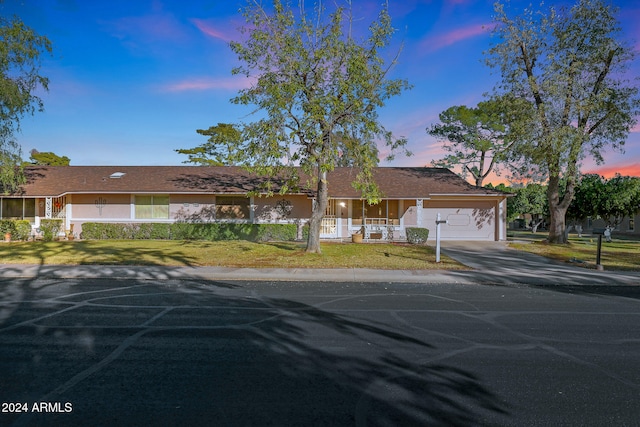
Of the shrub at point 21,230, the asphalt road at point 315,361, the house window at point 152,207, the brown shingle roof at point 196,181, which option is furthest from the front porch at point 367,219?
the shrub at point 21,230

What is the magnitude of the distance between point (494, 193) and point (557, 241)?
4421 millimetres

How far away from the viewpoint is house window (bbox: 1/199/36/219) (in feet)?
80.2

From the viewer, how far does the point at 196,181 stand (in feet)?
84.9

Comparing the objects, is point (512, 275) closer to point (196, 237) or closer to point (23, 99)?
point (196, 237)

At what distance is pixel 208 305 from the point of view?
26.2ft

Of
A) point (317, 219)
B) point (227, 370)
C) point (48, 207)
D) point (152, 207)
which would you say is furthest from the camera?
point (152, 207)

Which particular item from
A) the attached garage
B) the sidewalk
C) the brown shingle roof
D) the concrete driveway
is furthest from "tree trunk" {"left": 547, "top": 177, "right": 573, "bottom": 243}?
the sidewalk

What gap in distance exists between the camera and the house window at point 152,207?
2434 centimetres

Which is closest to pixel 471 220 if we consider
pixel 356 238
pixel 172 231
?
pixel 356 238

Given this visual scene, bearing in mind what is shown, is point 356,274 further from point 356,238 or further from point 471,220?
point 471,220

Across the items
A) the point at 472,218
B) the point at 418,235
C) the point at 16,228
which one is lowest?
the point at 418,235

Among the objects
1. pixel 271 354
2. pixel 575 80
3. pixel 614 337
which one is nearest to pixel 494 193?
pixel 575 80

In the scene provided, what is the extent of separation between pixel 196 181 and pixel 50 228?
8.54 metres

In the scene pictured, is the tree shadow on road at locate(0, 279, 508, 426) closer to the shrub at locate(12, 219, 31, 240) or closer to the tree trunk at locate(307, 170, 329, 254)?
the tree trunk at locate(307, 170, 329, 254)
